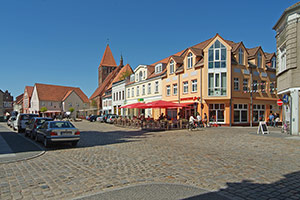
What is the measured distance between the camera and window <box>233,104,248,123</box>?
29767 millimetres

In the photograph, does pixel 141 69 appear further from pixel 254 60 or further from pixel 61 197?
pixel 61 197

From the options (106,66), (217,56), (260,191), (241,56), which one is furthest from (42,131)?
(106,66)

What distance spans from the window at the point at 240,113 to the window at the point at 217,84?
2.67m

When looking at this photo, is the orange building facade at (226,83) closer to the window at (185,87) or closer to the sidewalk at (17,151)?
the window at (185,87)

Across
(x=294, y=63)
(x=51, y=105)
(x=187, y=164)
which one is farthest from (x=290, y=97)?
(x=51, y=105)

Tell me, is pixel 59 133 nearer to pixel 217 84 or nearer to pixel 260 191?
pixel 260 191

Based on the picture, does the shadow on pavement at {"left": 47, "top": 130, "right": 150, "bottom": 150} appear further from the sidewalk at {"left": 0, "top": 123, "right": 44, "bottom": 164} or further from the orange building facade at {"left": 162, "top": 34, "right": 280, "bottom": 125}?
the orange building facade at {"left": 162, "top": 34, "right": 280, "bottom": 125}

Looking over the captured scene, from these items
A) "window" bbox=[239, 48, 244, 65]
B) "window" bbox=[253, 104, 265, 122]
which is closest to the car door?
"window" bbox=[239, 48, 244, 65]

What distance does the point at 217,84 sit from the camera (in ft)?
96.2

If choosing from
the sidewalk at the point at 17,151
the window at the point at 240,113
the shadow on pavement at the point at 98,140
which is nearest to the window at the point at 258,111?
the window at the point at 240,113

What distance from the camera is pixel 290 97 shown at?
17.8 m

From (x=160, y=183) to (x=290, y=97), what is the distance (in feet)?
51.3

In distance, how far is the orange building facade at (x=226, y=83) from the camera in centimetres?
2909

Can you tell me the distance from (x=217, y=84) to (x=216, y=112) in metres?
3.39
